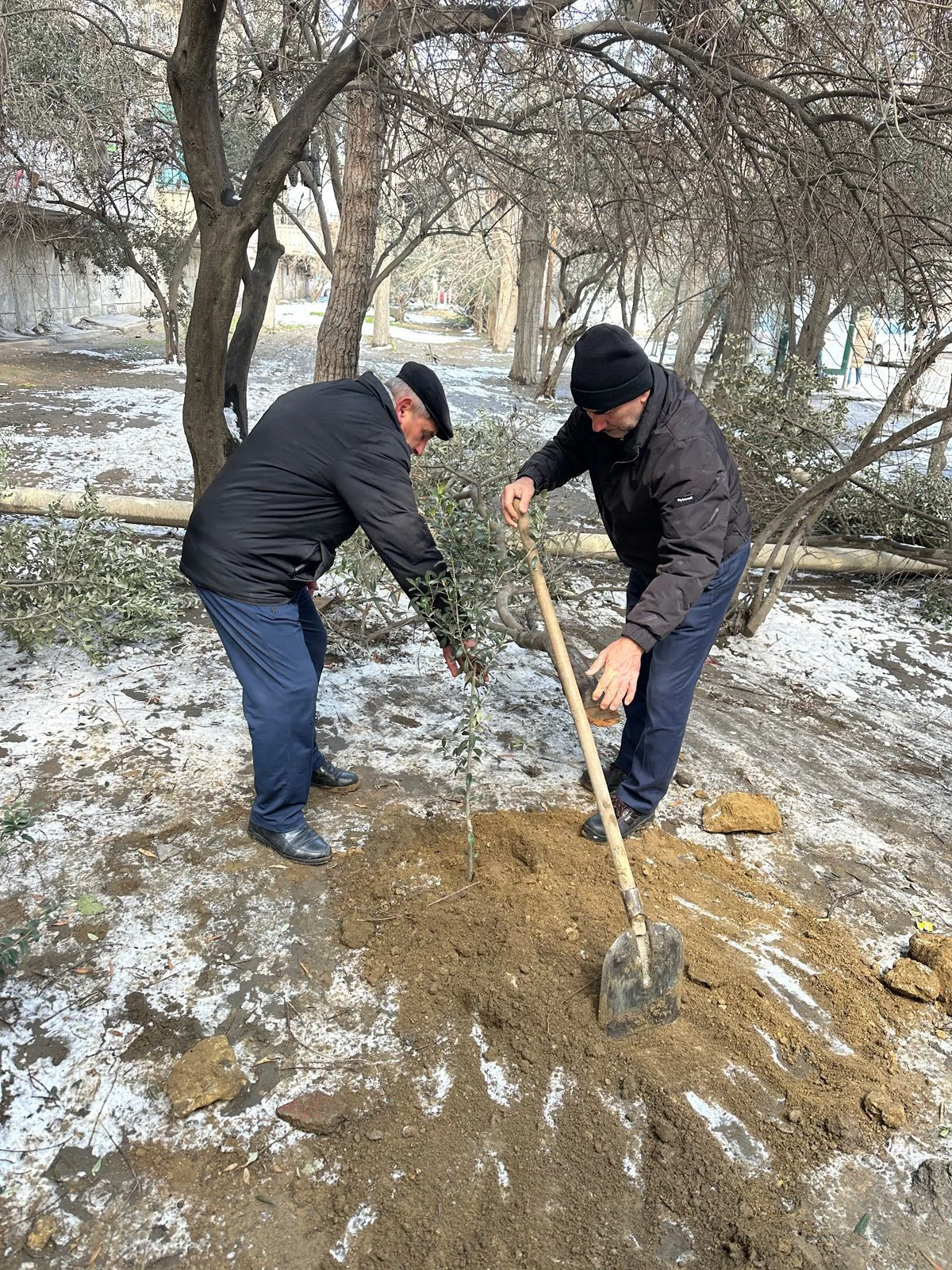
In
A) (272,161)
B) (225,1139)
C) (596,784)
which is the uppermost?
(272,161)

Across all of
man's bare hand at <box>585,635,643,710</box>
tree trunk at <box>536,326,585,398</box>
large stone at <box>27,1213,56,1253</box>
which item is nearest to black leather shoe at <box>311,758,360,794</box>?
man's bare hand at <box>585,635,643,710</box>

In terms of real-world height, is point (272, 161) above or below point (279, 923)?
above

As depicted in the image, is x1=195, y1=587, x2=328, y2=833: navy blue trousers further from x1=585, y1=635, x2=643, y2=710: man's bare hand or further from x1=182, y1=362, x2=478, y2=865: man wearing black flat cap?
x1=585, y1=635, x2=643, y2=710: man's bare hand

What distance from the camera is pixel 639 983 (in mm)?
2461

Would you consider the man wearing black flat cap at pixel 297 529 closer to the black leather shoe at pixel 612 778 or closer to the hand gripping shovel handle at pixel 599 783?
the hand gripping shovel handle at pixel 599 783

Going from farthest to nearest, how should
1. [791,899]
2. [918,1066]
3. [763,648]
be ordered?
[763,648] → [791,899] → [918,1066]

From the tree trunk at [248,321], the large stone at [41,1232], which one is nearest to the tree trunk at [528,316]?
the tree trunk at [248,321]

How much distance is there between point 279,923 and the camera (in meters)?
2.80

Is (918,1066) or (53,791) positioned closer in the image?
(918,1066)

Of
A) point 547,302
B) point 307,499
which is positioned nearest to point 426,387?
point 307,499

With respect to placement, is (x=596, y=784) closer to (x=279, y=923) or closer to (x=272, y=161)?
(x=279, y=923)

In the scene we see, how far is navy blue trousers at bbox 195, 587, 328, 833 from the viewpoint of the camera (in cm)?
290

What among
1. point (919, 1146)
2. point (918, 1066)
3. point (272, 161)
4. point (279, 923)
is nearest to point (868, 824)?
point (918, 1066)

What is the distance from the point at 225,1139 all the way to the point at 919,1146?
1769mm
